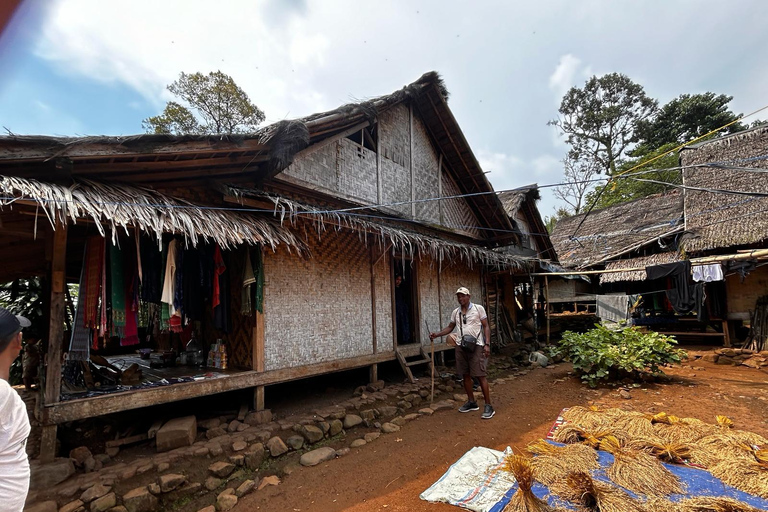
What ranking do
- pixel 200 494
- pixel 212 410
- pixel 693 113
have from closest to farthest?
pixel 200 494
pixel 212 410
pixel 693 113

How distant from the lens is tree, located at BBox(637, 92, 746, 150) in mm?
21500

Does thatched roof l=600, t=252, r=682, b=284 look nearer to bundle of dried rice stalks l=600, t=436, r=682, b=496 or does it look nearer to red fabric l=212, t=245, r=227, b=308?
bundle of dried rice stalks l=600, t=436, r=682, b=496

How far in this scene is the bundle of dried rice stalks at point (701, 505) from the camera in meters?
2.72

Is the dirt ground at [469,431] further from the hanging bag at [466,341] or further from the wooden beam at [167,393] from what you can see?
the wooden beam at [167,393]

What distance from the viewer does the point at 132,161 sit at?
4.21m

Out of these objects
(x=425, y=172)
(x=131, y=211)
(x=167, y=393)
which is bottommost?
(x=167, y=393)

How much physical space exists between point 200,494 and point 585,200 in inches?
1174

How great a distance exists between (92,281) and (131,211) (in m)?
1.23

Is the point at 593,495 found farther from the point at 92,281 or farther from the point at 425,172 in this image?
the point at 425,172

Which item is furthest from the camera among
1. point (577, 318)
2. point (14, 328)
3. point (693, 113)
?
point (693, 113)

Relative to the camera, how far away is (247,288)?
5352 millimetres

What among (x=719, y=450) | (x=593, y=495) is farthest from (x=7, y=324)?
(x=719, y=450)

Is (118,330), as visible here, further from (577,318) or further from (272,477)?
(577,318)

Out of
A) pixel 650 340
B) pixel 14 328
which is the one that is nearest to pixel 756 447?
pixel 650 340
